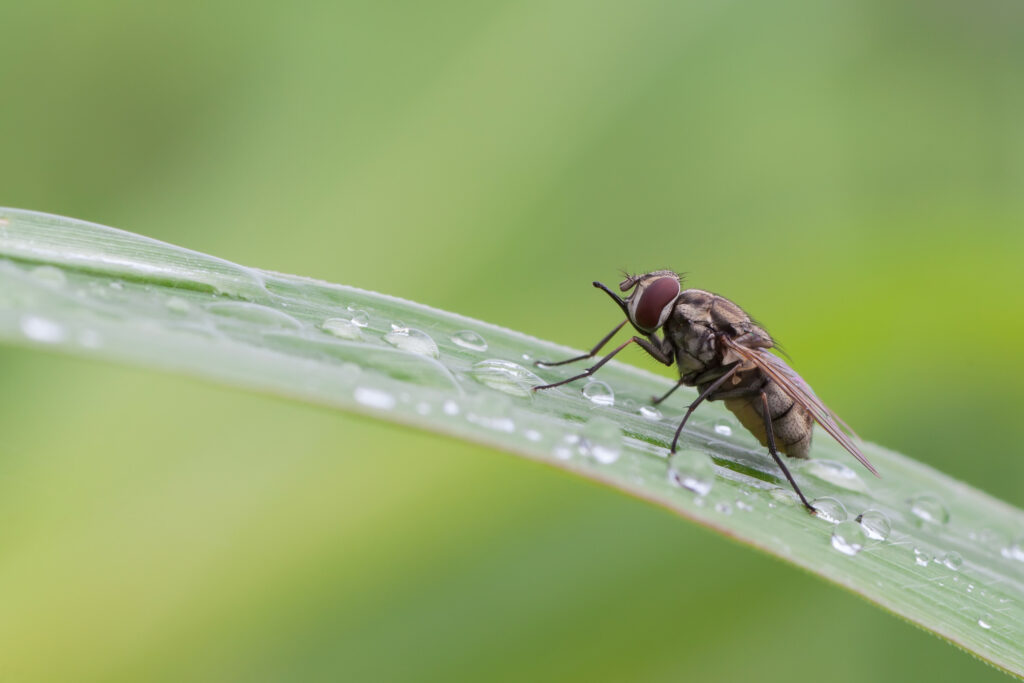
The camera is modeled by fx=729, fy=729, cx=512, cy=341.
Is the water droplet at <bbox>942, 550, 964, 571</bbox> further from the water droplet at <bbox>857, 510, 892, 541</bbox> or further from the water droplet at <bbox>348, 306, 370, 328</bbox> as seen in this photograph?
the water droplet at <bbox>348, 306, 370, 328</bbox>

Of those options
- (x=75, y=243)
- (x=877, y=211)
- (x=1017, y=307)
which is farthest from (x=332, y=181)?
(x=1017, y=307)

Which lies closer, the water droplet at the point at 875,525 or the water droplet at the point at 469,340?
the water droplet at the point at 875,525

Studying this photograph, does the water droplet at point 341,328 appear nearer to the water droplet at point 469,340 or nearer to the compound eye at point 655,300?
the water droplet at point 469,340

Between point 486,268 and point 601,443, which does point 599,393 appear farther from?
point 486,268

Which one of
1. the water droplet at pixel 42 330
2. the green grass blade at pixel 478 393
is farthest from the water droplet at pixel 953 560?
the water droplet at pixel 42 330

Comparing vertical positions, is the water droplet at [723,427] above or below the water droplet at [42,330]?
below

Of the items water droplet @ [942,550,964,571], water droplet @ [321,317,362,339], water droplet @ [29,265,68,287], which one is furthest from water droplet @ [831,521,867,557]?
water droplet @ [29,265,68,287]
